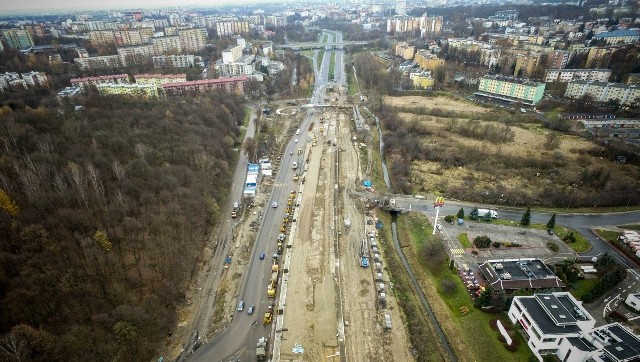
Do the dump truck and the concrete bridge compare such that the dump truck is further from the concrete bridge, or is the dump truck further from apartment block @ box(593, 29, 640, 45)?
the concrete bridge

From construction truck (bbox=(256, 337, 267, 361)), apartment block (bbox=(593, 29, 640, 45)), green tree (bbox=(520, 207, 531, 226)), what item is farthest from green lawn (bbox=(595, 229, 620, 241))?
apartment block (bbox=(593, 29, 640, 45))

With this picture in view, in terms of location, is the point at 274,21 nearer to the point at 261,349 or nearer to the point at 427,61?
the point at 427,61

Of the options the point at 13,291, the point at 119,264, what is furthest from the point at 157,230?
the point at 13,291

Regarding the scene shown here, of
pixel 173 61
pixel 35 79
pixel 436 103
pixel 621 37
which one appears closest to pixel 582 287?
pixel 436 103

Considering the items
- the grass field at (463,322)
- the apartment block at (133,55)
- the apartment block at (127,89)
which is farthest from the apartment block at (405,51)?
the grass field at (463,322)

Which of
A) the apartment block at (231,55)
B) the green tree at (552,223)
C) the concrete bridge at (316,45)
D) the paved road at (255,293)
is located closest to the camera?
the paved road at (255,293)

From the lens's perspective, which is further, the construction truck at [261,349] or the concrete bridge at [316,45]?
the concrete bridge at [316,45]

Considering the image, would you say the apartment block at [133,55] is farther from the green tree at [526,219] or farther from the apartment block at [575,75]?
the apartment block at [575,75]

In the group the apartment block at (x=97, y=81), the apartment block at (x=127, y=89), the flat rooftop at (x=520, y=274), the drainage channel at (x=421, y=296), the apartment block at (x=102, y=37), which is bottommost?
the drainage channel at (x=421, y=296)
